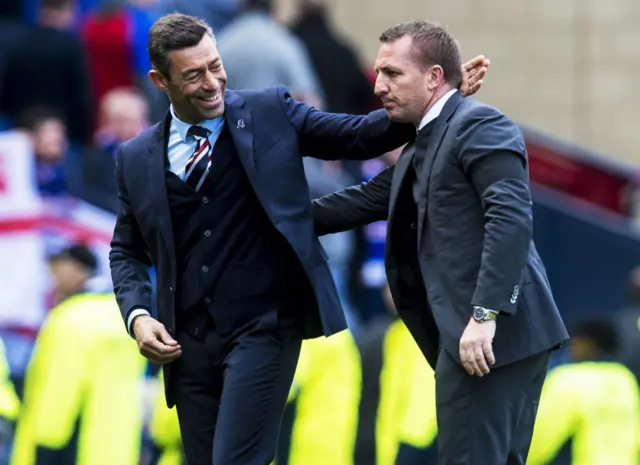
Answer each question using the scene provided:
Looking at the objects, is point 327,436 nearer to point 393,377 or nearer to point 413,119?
point 393,377

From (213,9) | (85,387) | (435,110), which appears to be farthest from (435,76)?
(213,9)

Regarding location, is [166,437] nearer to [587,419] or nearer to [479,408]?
[587,419]

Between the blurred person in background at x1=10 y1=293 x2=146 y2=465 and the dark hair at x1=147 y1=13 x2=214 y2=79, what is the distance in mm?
3041

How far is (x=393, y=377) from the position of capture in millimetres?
9375

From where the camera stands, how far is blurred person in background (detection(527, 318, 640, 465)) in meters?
8.63

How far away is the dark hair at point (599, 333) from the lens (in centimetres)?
895

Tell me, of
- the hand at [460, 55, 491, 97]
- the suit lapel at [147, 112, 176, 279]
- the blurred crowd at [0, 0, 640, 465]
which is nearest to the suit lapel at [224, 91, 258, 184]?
the suit lapel at [147, 112, 176, 279]

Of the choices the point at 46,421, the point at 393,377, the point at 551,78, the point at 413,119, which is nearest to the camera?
the point at 413,119

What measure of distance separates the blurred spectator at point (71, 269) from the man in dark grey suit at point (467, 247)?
3.70 meters

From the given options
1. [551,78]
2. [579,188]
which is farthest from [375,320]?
[551,78]

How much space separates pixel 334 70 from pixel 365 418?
3.61 m

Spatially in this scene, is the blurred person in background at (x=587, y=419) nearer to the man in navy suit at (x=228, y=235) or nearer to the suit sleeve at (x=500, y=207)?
the man in navy suit at (x=228, y=235)

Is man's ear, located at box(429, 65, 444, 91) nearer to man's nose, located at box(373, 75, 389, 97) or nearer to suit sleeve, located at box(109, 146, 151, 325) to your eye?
man's nose, located at box(373, 75, 389, 97)

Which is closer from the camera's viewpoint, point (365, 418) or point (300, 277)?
point (300, 277)
